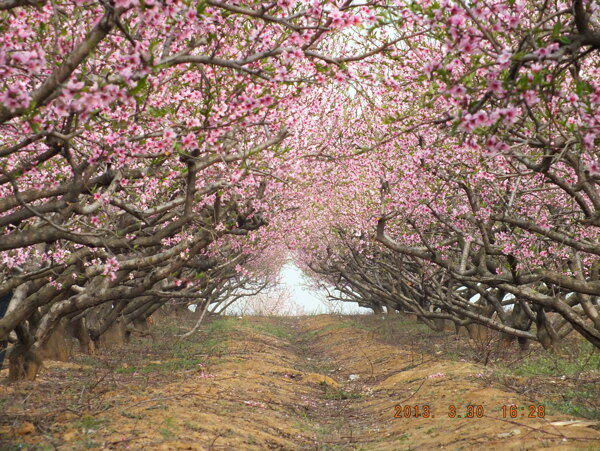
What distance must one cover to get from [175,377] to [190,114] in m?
6.29

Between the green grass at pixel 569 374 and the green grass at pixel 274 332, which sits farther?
the green grass at pixel 274 332

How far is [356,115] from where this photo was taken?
2098cm

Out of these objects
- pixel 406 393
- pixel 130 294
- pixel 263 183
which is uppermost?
pixel 263 183

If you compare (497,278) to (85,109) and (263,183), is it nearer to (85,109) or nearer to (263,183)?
(263,183)

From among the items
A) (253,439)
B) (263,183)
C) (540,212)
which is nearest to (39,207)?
(253,439)

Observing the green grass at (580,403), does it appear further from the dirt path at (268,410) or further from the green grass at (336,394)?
the green grass at (336,394)
